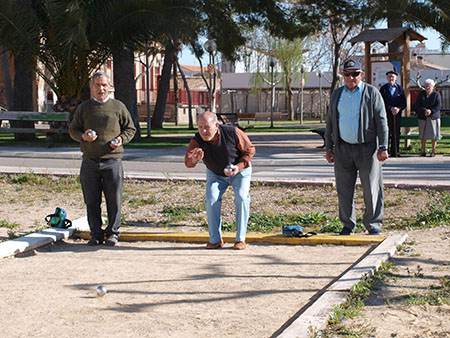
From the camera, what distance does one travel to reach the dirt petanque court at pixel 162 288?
15.1 feet

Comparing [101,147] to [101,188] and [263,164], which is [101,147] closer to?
[101,188]

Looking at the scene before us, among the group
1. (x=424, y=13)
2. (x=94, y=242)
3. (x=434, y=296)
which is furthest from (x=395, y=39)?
(x=434, y=296)

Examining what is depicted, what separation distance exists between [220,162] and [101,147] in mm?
1300

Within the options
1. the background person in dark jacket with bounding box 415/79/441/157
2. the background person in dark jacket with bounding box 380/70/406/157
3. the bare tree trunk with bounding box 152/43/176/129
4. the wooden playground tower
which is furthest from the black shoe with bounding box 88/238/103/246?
the bare tree trunk with bounding box 152/43/176/129

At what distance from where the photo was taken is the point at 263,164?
15.6 m

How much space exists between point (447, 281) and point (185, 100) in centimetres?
5584

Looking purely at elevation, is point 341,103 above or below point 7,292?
above

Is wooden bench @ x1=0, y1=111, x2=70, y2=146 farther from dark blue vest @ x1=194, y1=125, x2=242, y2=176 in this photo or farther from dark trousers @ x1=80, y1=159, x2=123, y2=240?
dark blue vest @ x1=194, y1=125, x2=242, y2=176

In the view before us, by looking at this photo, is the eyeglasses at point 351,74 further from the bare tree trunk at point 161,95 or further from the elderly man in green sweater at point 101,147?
the bare tree trunk at point 161,95

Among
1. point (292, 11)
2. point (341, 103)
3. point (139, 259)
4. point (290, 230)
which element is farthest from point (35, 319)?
point (292, 11)

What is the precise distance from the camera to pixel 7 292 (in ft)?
18.1

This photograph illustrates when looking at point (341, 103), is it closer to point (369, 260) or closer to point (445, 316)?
point (369, 260)

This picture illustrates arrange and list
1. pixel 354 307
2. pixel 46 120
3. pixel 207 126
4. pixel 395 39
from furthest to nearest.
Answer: pixel 46 120 → pixel 395 39 → pixel 207 126 → pixel 354 307

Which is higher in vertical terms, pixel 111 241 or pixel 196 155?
pixel 196 155
